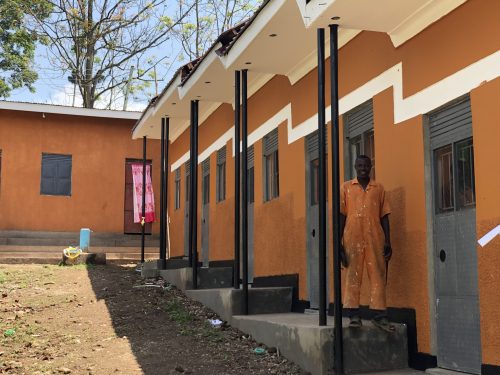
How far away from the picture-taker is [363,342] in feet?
20.0

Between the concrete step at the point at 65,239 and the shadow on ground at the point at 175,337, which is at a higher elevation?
the concrete step at the point at 65,239

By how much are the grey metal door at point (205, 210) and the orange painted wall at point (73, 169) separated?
569cm

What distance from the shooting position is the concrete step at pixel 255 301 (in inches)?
336

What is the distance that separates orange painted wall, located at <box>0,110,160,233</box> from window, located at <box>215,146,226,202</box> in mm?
6786

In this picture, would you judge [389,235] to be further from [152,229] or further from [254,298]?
[152,229]

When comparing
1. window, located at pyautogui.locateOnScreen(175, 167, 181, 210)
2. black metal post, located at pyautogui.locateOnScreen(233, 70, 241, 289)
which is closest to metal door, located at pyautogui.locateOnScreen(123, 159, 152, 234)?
window, located at pyautogui.locateOnScreen(175, 167, 181, 210)

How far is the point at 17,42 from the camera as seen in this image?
26828 mm

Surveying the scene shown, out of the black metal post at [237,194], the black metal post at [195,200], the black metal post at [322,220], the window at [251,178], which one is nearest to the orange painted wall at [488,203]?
the black metal post at [322,220]

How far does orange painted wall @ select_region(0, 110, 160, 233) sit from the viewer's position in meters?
18.0

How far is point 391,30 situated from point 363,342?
130 inches

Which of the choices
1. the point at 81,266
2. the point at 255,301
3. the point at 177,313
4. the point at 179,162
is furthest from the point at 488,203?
the point at 179,162

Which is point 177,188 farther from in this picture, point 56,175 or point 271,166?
point 271,166

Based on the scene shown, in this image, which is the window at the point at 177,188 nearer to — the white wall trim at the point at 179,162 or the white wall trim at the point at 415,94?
the white wall trim at the point at 179,162

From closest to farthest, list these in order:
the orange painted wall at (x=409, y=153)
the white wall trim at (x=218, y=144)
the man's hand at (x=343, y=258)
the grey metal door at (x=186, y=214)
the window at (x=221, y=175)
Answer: the orange painted wall at (x=409, y=153) < the man's hand at (x=343, y=258) < the white wall trim at (x=218, y=144) < the window at (x=221, y=175) < the grey metal door at (x=186, y=214)
